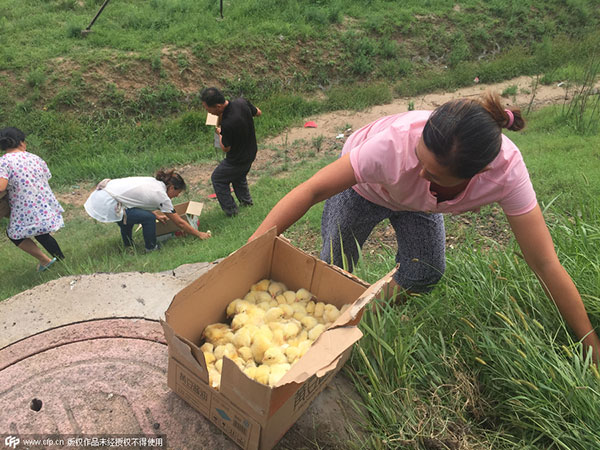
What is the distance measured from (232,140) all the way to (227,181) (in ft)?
1.89

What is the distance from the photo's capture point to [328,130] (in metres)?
8.96

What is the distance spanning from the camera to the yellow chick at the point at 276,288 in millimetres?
2197

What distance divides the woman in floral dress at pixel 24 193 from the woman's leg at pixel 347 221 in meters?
3.16

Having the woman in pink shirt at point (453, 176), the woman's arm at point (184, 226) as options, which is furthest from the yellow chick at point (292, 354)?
the woman's arm at point (184, 226)

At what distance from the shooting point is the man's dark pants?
5.79 m

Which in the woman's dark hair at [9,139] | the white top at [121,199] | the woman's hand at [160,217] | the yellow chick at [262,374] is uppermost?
the yellow chick at [262,374]

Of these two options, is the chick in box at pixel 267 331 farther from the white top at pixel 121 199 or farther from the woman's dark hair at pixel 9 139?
the woman's dark hair at pixel 9 139

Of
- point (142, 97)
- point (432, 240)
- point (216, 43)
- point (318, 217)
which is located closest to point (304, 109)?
point (216, 43)

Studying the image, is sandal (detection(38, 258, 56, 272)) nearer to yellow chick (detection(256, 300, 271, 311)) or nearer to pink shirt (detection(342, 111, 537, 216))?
yellow chick (detection(256, 300, 271, 311))

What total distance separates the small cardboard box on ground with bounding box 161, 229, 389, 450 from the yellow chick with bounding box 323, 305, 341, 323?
0.19 feet

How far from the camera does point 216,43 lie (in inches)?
371

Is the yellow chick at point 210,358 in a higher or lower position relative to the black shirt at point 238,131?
higher

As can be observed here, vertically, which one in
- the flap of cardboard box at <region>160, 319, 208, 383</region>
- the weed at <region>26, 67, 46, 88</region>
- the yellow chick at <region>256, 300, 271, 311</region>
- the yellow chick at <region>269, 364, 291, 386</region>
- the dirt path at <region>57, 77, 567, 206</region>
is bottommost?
the dirt path at <region>57, 77, 567, 206</region>

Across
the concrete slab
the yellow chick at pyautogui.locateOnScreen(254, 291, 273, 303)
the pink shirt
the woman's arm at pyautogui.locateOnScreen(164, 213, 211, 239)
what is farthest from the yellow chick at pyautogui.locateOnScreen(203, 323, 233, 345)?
the woman's arm at pyautogui.locateOnScreen(164, 213, 211, 239)
